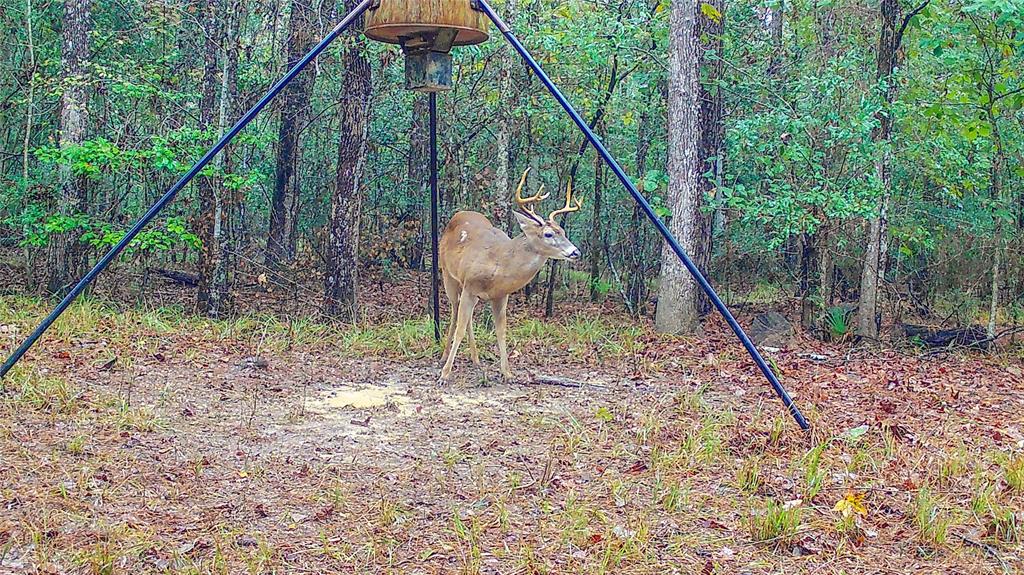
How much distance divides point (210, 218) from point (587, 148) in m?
5.07

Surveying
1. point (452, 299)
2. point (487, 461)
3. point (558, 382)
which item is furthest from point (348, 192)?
point (487, 461)

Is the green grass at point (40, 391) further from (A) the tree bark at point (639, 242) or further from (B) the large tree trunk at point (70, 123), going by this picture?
(A) the tree bark at point (639, 242)

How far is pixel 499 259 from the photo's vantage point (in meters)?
8.94

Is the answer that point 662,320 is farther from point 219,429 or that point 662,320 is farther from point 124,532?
point 124,532

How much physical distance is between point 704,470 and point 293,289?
24.6 ft

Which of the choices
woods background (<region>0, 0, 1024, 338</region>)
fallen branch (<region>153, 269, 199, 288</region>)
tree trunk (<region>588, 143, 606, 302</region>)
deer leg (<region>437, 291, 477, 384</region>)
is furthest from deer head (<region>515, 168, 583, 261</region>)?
fallen branch (<region>153, 269, 199, 288</region>)

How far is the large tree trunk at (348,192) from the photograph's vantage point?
11242mm

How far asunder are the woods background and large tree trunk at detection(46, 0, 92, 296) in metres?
0.03

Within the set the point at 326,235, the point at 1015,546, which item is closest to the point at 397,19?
the point at 1015,546

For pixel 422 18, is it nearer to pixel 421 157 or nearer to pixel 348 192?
pixel 348 192

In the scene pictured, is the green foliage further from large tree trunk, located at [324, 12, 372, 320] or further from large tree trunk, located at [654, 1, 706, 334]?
large tree trunk, located at [324, 12, 372, 320]

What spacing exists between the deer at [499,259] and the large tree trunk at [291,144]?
147 inches

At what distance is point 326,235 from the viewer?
12.3 meters

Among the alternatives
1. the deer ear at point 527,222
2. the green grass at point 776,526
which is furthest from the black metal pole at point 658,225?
the deer ear at point 527,222
